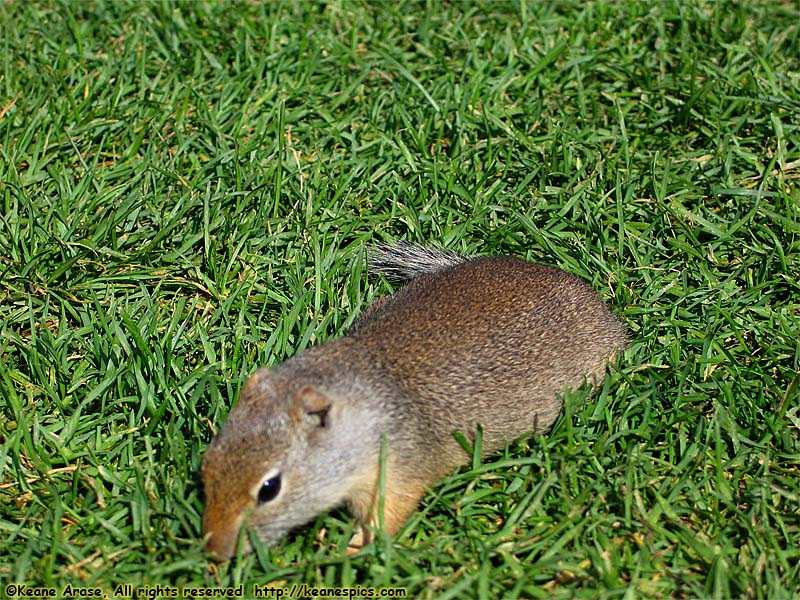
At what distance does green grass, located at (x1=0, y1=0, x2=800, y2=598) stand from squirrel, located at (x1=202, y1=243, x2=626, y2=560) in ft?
0.41

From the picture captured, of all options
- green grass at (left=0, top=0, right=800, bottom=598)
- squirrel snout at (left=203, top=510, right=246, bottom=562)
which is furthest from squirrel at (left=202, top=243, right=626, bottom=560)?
green grass at (left=0, top=0, right=800, bottom=598)

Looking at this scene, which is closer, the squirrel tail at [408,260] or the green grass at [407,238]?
the green grass at [407,238]

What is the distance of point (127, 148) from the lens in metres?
5.05

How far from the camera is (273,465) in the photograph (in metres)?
2.99

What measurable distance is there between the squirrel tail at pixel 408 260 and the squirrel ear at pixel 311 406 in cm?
127

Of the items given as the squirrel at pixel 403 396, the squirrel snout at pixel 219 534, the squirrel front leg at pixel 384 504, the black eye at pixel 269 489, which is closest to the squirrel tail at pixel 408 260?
the squirrel at pixel 403 396

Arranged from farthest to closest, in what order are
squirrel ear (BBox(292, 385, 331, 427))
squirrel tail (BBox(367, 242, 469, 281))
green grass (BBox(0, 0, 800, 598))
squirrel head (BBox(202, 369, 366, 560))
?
squirrel tail (BBox(367, 242, 469, 281)) → green grass (BBox(0, 0, 800, 598)) → squirrel ear (BBox(292, 385, 331, 427)) → squirrel head (BBox(202, 369, 366, 560))

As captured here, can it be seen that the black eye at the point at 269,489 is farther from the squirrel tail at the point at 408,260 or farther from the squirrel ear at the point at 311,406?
the squirrel tail at the point at 408,260

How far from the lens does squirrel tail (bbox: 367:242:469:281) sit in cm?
432

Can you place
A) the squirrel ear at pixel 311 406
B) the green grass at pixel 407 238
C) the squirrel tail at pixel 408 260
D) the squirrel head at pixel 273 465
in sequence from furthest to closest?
the squirrel tail at pixel 408 260 → the green grass at pixel 407 238 → the squirrel ear at pixel 311 406 → the squirrel head at pixel 273 465

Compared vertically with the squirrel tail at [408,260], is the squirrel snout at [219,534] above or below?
above

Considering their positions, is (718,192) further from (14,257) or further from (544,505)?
(14,257)

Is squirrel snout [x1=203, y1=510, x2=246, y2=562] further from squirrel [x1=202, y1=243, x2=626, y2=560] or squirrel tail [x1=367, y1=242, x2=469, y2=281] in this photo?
A: squirrel tail [x1=367, y1=242, x2=469, y2=281]

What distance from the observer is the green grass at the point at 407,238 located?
10.6 ft
